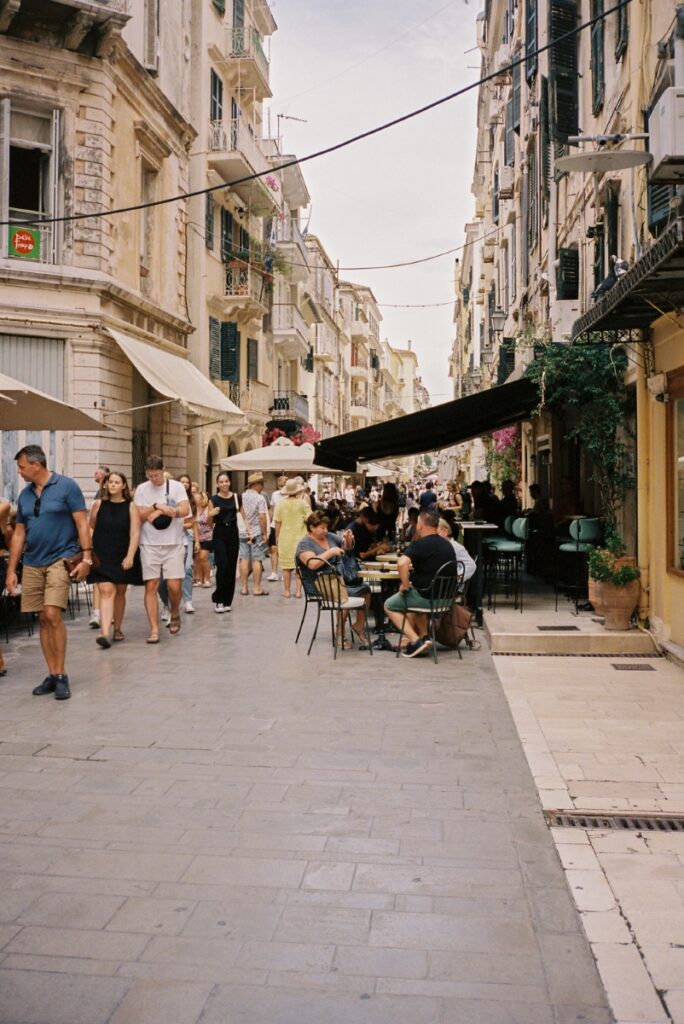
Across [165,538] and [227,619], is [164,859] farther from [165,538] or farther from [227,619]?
[227,619]

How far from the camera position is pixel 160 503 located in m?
10.8

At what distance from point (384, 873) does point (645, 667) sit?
548cm

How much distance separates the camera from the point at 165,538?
1083 cm

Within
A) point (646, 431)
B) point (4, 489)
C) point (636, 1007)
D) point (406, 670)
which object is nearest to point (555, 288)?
point (646, 431)

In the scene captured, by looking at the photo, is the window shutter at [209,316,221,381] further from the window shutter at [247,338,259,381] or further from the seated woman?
the seated woman

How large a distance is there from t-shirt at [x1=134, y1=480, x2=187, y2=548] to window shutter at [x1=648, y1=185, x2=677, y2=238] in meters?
5.52

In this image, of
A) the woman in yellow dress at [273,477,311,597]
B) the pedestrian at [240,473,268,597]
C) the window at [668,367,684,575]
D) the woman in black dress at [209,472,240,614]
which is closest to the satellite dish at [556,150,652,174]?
the window at [668,367,684,575]

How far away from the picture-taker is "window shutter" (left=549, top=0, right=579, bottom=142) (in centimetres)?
1410

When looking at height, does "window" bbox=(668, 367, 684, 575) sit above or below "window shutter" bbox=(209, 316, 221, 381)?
below

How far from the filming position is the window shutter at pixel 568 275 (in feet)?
49.7

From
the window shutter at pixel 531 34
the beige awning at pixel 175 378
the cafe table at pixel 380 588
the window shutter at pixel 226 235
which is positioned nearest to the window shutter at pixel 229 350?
the window shutter at pixel 226 235

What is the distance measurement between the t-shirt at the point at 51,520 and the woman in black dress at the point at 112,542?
79.9 inches

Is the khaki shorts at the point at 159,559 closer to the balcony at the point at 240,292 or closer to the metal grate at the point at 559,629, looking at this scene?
the metal grate at the point at 559,629

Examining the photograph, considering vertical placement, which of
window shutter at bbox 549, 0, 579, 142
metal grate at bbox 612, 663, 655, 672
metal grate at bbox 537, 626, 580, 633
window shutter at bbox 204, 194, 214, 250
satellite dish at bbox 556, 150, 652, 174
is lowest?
metal grate at bbox 612, 663, 655, 672
